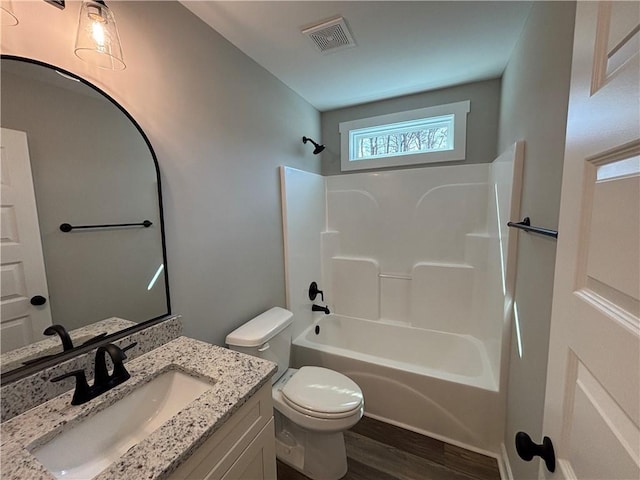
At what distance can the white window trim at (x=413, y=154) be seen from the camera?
221 centimetres

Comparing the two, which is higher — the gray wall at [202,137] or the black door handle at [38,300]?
the gray wall at [202,137]

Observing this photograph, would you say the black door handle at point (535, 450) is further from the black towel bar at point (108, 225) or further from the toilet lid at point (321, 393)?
the black towel bar at point (108, 225)

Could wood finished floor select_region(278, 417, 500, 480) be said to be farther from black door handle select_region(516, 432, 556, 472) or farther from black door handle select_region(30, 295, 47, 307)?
black door handle select_region(30, 295, 47, 307)

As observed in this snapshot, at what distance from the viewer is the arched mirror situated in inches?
32.3

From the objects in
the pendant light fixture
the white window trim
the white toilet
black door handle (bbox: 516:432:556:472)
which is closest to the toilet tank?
the white toilet

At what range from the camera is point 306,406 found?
4.67 feet

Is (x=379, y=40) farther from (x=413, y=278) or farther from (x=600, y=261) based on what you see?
(x=413, y=278)

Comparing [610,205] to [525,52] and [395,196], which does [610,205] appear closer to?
[525,52]

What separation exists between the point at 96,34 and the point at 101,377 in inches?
45.8

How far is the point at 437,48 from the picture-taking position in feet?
5.42

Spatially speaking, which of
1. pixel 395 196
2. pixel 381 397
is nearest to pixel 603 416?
pixel 381 397

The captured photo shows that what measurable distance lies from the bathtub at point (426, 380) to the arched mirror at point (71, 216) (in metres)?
1.36

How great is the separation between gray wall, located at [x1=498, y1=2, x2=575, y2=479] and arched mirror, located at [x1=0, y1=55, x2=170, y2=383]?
1612mm

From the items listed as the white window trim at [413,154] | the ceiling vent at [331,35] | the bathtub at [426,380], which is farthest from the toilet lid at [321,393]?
the ceiling vent at [331,35]
